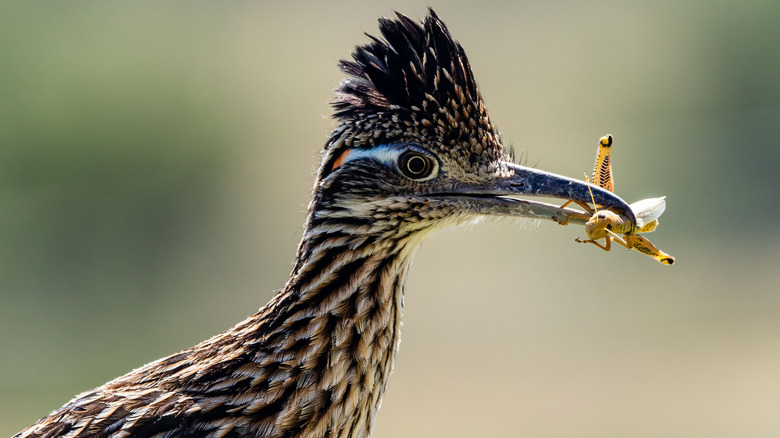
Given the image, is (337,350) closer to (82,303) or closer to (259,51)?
(82,303)

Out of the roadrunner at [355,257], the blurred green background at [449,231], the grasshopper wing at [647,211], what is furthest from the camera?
the blurred green background at [449,231]

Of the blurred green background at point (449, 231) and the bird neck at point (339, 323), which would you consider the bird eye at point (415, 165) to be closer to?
the bird neck at point (339, 323)

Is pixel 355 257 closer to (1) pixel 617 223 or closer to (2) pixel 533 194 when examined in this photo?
(2) pixel 533 194

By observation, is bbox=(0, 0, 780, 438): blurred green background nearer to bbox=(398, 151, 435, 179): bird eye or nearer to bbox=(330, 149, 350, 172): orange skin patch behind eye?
bbox=(398, 151, 435, 179): bird eye

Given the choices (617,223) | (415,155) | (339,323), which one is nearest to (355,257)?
(339,323)

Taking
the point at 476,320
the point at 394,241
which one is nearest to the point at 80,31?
the point at 476,320

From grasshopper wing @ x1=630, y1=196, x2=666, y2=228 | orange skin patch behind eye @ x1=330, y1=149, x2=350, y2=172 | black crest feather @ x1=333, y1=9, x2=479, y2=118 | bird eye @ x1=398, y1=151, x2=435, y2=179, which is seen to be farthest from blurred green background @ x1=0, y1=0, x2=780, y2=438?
orange skin patch behind eye @ x1=330, y1=149, x2=350, y2=172

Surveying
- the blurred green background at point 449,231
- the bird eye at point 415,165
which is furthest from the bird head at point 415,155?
the blurred green background at point 449,231
